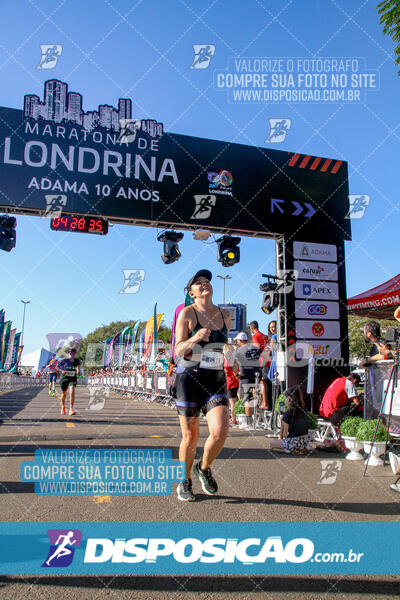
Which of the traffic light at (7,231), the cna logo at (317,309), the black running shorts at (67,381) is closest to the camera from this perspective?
the traffic light at (7,231)

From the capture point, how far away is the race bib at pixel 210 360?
13.1 feet

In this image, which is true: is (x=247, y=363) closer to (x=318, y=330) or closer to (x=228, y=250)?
(x=318, y=330)

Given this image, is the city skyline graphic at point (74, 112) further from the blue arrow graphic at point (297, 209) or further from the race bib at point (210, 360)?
the race bib at point (210, 360)

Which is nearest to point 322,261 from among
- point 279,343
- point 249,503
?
point 279,343

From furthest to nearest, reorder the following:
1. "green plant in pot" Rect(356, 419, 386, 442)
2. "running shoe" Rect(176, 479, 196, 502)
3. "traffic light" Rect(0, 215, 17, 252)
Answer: "traffic light" Rect(0, 215, 17, 252)
"green plant in pot" Rect(356, 419, 386, 442)
"running shoe" Rect(176, 479, 196, 502)

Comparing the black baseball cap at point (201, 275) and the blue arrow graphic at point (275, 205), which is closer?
the black baseball cap at point (201, 275)

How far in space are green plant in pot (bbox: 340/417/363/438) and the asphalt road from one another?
0.35 metres

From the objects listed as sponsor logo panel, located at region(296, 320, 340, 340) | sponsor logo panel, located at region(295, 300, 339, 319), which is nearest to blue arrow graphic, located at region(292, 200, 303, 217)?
sponsor logo panel, located at region(295, 300, 339, 319)
